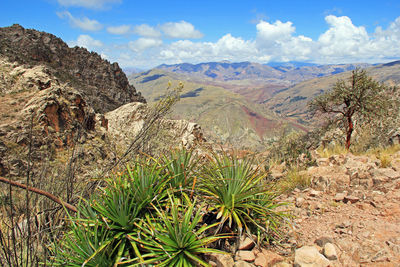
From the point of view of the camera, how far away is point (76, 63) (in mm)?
41406

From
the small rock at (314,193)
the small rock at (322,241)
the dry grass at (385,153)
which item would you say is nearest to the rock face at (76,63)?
the dry grass at (385,153)

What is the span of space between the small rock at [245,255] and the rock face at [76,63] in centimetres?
3321

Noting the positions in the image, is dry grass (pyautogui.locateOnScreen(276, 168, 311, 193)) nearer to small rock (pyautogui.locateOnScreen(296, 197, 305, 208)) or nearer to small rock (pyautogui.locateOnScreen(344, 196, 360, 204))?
small rock (pyautogui.locateOnScreen(296, 197, 305, 208))

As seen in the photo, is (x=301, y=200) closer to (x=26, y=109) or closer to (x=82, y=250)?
(x=82, y=250)

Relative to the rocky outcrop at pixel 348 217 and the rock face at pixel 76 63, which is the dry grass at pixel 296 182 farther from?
the rock face at pixel 76 63

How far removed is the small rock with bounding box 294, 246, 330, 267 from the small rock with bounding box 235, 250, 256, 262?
54 centimetres

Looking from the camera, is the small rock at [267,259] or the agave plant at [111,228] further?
the small rock at [267,259]

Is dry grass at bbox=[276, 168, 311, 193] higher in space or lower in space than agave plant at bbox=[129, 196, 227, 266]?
lower

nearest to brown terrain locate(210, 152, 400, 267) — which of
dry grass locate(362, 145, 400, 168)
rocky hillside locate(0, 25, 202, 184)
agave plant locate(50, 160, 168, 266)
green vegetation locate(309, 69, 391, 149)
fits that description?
dry grass locate(362, 145, 400, 168)

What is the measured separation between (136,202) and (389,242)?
370cm

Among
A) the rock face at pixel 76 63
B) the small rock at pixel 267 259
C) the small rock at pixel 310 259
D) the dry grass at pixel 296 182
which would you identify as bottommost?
the dry grass at pixel 296 182

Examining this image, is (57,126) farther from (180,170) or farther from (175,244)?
(175,244)

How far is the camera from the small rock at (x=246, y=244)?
10.1 feet

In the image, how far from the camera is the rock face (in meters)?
35.5
